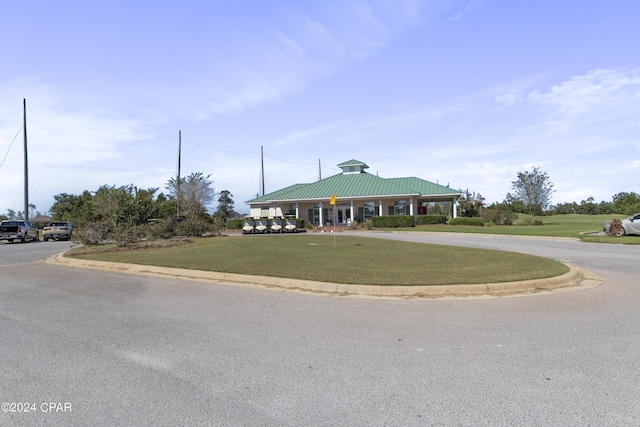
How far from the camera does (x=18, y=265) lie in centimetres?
1384

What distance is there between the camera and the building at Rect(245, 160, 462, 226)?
1678 inches

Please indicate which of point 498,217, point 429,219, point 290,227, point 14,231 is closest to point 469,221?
point 429,219

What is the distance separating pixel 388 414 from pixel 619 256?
47.8ft

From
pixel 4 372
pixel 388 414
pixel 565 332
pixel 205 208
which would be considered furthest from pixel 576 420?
pixel 205 208

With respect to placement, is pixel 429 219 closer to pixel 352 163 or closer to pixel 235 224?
pixel 352 163

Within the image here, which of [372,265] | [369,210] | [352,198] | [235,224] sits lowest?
[372,265]

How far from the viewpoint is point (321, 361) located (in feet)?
14.4

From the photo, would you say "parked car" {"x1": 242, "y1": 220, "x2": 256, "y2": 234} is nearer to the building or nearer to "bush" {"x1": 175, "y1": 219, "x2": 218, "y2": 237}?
the building

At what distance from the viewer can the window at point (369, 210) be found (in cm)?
4469

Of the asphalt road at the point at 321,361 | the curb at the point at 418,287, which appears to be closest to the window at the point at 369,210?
the curb at the point at 418,287

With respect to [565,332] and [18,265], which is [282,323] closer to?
[565,332]

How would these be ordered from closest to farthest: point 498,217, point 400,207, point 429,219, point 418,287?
point 418,287
point 429,219
point 400,207
point 498,217

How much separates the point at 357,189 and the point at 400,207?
4983 millimetres

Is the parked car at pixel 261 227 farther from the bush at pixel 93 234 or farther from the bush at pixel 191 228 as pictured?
the bush at pixel 93 234
